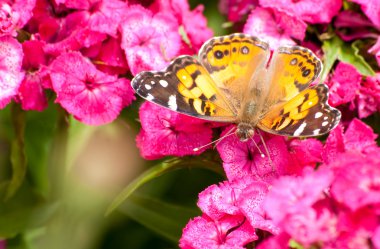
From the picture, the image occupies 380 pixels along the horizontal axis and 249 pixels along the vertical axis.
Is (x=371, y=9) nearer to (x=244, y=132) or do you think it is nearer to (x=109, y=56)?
(x=244, y=132)

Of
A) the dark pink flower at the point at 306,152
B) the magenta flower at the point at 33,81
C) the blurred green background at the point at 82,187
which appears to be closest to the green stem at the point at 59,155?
the blurred green background at the point at 82,187

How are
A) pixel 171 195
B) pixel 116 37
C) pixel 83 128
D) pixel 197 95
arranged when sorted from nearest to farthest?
pixel 197 95
pixel 116 37
pixel 83 128
pixel 171 195

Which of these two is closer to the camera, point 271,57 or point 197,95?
point 197,95

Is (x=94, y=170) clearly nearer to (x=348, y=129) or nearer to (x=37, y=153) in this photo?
(x=37, y=153)

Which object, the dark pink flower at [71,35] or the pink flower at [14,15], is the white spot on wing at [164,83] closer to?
the dark pink flower at [71,35]

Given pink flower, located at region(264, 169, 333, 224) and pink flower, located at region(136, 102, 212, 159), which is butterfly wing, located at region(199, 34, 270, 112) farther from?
pink flower, located at region(264, 169, 333, 224)

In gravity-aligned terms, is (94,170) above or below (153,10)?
below

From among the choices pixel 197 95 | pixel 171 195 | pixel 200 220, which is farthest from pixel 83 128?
pixel 200 220
